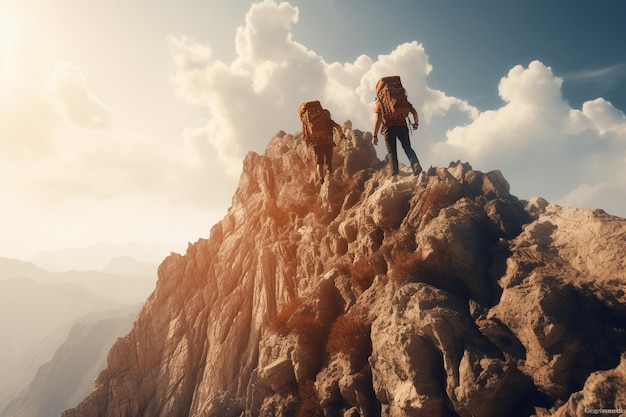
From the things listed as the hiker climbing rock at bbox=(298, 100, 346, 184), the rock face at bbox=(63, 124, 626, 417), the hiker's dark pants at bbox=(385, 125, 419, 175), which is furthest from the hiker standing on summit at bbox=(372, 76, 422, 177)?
the hiker climbing rock at bbox=(298, 100, 346, 184)

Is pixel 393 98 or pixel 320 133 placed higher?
pixel 320 133

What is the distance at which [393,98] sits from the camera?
19.3 m

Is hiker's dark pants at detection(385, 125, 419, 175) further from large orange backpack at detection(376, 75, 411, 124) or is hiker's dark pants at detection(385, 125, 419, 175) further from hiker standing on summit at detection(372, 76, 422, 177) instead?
large orange backpack at detection(376, 75, 411, 124)

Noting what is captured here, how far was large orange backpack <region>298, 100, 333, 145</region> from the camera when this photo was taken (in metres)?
25.8

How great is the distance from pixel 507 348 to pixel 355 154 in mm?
17312

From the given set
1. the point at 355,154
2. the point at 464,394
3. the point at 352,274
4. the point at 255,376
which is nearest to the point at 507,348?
the point at 464,394

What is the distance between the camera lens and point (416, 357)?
1160 centimetres

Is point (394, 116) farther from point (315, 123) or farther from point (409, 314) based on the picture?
point (409, 314)

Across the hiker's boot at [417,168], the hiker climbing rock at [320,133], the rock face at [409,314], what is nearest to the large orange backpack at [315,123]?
the hiker climbing rock at [320,133]

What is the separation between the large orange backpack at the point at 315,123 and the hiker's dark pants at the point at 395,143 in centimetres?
691

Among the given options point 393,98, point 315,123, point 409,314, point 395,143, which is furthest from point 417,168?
point 315,123

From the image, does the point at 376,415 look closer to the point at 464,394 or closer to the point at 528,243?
the point at 464,394

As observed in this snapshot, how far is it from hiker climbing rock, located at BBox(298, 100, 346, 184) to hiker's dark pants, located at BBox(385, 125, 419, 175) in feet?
21.5

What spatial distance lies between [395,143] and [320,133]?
7355 mm
